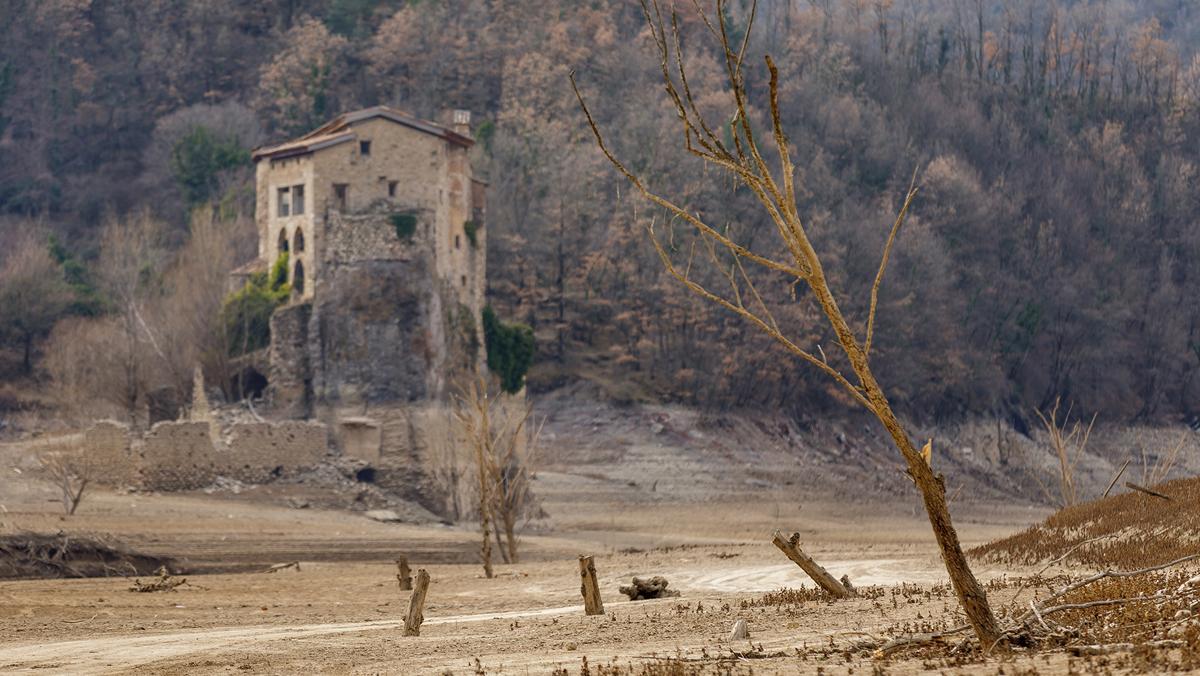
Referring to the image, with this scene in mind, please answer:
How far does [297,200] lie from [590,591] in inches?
1539

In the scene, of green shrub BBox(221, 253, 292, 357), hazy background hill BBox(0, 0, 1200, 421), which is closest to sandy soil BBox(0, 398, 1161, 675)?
green shrub BBox(221, 253, 292, 357)

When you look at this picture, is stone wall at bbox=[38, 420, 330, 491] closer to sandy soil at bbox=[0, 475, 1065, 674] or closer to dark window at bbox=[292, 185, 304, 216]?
sandy soil at bbox=[0, 475, 1065, 674]

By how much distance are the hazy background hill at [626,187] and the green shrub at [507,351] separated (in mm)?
10301

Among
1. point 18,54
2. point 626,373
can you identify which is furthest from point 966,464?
point 18,54

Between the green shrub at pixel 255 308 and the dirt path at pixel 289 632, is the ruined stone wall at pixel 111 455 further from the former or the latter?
the dirt path at pixel 289 632

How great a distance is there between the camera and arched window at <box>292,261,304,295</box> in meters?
60.5

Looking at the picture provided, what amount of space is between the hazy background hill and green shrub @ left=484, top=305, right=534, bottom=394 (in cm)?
1030

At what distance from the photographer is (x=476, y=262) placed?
6225 cm

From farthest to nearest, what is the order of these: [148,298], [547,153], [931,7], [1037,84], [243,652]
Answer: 1. [931,7]
2. [1037,84]
3. [547,153]
4. [148,298]
5. [243,652]

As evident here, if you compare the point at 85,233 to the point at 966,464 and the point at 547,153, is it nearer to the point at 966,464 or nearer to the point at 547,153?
the point at 547,153

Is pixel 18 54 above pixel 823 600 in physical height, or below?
above

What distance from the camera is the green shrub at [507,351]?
2482 inches

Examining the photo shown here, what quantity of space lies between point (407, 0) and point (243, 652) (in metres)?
92.2

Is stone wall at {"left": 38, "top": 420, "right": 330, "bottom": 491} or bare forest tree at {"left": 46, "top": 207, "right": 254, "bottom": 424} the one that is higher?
bare forest tree at {"left": 46, "top": 207, "right": 254, "bottom": 424}
